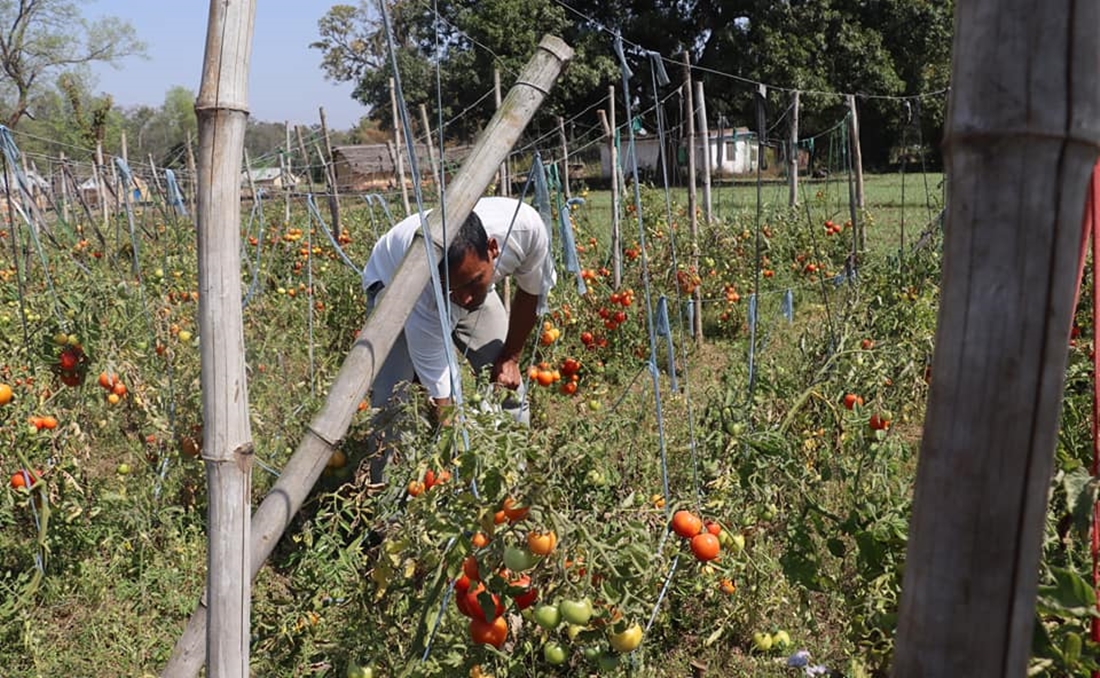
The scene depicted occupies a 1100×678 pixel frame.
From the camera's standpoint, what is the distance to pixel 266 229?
7.07 m

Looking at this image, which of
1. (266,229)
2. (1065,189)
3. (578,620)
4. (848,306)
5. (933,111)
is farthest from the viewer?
(933,111)

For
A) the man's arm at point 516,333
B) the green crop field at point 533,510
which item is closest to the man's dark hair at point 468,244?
the green crop field at point 533,510

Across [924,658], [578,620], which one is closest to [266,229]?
[578,620]

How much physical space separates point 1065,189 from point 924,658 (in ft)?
0.92

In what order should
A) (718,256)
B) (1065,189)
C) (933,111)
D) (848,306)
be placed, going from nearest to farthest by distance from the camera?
1. (1065,189)
2. (848,306)
3. (718,256)
4. (933,111)

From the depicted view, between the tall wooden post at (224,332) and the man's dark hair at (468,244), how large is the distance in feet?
3.53

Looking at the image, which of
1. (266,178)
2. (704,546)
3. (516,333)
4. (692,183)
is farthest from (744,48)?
(704,546)

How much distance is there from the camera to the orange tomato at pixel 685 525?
1.47 metres

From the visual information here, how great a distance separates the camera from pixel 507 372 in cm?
267

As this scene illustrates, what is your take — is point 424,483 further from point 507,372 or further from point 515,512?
point 507,372

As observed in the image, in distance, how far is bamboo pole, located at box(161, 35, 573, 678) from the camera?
1096mm

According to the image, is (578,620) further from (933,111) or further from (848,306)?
(933,111)

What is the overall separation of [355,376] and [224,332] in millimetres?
227

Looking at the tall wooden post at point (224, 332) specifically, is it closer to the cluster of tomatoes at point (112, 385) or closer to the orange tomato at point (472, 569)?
the orange tomato at point (472, 569)
